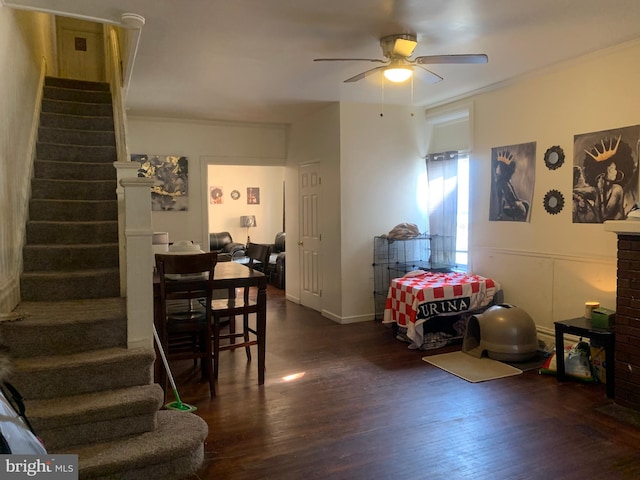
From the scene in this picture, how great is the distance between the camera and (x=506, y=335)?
400cm

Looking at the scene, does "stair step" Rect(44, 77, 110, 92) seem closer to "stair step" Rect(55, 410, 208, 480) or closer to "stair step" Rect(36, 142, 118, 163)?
"stair step" Rect(36, 142, 118, 163)

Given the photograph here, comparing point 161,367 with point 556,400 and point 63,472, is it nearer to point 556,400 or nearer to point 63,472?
point 63,472

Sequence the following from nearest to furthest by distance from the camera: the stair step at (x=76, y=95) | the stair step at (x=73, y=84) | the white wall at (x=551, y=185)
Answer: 1. the white wall at (x=551, y=185)
2. the stair step at (x=76, y=95)
3. the stair step at (x=73, y=84)

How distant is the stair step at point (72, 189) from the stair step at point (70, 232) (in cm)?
32

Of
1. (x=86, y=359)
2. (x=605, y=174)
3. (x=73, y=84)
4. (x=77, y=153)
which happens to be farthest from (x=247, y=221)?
(x=86, y=359)

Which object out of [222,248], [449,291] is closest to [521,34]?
[449,291]

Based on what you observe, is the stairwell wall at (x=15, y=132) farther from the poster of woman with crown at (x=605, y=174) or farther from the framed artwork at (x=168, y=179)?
the poster of woman with crown at (x=605, y=174)

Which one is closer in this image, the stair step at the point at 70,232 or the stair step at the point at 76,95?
the stair step at the point at 70,232

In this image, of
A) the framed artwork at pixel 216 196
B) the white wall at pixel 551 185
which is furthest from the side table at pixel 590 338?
the framed artwork at pixel 216 196

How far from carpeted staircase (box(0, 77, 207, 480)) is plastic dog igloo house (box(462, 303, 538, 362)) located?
2.65m

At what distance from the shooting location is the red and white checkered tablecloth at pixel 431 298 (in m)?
4.41

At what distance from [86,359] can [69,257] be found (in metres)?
1.12

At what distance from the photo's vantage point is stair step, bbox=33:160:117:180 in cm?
396

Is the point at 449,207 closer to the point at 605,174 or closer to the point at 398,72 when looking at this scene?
the point at 605,174
